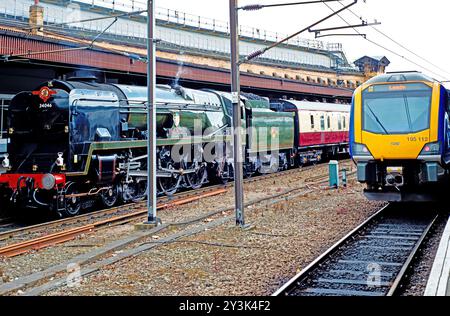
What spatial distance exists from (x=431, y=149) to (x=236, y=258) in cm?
528

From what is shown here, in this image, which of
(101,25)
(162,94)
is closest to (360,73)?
(101,25)

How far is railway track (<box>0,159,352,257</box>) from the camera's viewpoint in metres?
9.52

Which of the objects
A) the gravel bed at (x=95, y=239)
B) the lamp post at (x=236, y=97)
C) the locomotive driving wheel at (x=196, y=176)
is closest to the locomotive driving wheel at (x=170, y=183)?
the locomotive driving wheel at (x=196, y=176)

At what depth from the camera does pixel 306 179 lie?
20.1 meters

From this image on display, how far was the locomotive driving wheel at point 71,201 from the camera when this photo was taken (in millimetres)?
12612

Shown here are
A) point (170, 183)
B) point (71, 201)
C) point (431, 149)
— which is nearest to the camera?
point (431, 149)

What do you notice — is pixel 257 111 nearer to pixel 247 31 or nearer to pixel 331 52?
pixel 247 31

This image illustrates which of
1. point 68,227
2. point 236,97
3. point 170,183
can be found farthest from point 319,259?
point 170,183

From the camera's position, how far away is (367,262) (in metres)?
7.99

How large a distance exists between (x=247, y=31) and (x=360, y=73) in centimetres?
1844

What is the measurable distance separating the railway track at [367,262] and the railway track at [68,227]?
5091mm

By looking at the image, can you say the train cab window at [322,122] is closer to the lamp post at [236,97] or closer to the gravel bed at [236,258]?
the gravel bed at [236,258]

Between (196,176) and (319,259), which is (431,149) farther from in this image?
(196,176)

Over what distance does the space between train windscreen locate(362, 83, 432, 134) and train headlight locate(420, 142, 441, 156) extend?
39cm
